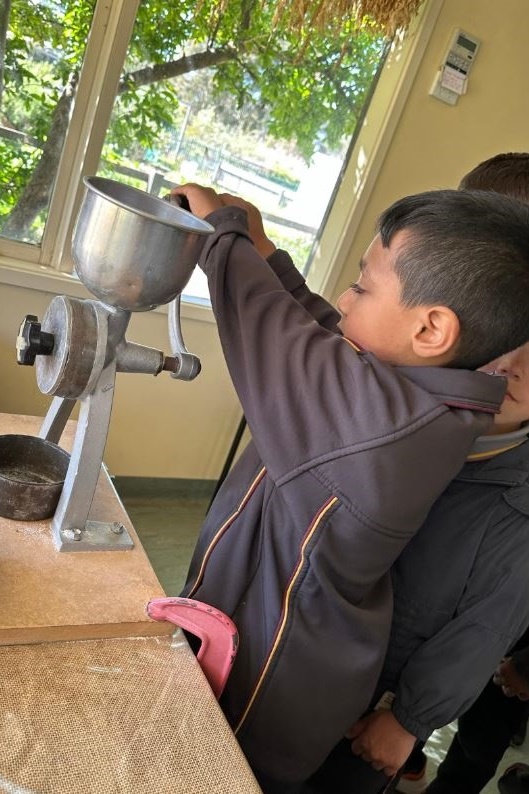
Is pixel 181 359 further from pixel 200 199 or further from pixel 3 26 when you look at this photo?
pixel 3 26

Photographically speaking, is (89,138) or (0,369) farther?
(0,369)

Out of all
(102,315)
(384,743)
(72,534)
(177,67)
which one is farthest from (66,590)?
(177,67)

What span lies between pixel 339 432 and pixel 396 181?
6.65ft

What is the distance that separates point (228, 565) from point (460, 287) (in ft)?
1.58

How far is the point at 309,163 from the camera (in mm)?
2371

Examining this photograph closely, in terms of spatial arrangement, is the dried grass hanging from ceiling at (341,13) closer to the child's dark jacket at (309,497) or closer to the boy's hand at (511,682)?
the child's dark jacket at (309,497)

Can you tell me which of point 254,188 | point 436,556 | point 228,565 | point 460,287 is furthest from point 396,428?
point 254,188

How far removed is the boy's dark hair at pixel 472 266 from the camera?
2.48 feet

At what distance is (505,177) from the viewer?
47.9 inches

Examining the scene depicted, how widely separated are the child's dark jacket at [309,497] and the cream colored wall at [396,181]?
1484 millimetres

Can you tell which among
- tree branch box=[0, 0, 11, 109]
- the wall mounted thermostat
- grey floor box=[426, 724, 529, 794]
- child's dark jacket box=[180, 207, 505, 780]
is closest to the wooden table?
child's dark jacket box=[180, 207, 505, 780]

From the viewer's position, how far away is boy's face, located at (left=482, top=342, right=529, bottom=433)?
1027 mm

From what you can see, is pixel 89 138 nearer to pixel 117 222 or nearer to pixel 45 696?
pixel 117 222

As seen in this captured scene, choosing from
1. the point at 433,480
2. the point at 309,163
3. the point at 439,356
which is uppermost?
the point at 309,163
